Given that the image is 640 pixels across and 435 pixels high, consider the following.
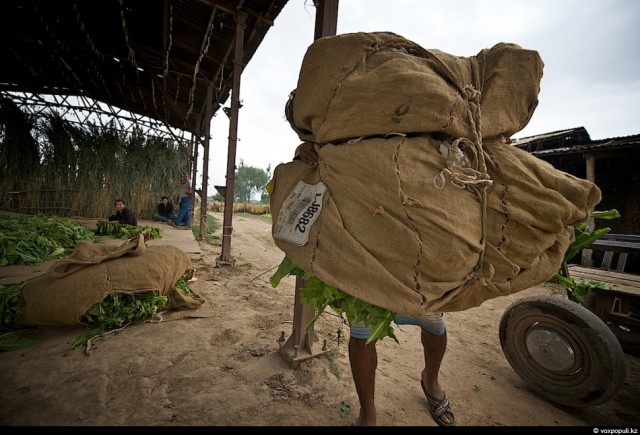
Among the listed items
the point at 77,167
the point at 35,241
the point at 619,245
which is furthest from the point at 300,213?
the point at 77,167

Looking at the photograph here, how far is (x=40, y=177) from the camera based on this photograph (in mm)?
8688

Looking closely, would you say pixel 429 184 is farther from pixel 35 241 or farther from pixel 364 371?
pixel 35 241

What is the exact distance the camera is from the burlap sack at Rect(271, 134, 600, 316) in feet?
3.40

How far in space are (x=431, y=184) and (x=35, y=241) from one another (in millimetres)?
6108

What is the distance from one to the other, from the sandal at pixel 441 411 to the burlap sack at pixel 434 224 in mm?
1178

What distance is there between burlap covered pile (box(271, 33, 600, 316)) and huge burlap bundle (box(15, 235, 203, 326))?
235cm

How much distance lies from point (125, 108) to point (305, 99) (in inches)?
490

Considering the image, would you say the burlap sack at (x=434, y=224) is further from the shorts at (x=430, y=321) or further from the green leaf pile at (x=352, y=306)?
the shorts at (x=430, y=321)

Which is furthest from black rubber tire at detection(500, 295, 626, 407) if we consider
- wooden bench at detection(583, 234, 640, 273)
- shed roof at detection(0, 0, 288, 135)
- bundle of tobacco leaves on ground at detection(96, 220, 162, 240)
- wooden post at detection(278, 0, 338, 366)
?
bundle of tobacco leaves on ground at detection(96, 220, 162, 240)

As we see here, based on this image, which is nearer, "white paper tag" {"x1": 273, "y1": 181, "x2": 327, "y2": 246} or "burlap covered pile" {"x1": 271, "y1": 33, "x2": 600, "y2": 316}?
"burlap covered pile" {"x1": 271, "y1": 33, "x2": 600, "y2": 316}

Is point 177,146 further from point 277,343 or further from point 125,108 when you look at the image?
point 277,343

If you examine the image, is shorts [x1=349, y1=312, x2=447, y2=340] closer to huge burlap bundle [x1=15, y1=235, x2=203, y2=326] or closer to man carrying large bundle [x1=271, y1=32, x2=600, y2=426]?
man carrying large bundle [x1=271, y1=32, x2=600, y2=426]

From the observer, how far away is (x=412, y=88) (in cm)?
108
